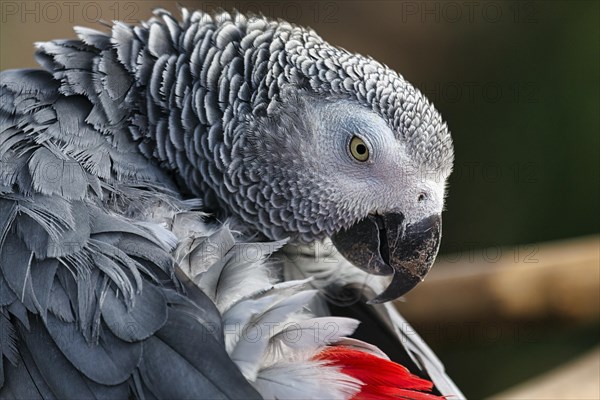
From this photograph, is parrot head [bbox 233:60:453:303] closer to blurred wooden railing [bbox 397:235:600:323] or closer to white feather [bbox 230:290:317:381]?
white feather [bbox 230:290:317:381]

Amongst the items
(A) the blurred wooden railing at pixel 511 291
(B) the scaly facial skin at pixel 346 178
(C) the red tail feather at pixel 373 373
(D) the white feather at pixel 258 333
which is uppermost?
(B) the scaly facial skin at pixel 346 178

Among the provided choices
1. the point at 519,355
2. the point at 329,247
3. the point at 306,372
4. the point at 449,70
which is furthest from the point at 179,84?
the point at 449,70

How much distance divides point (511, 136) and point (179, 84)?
3.00 metres

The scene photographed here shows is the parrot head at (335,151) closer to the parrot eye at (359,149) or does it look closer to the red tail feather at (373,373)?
the parrot eye at (359,149)

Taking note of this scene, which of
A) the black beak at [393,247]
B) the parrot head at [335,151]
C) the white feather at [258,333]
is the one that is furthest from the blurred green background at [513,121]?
the white feather at [258,333]

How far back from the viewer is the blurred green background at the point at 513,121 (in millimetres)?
3920

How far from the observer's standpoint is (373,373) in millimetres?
1298

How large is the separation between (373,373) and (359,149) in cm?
48

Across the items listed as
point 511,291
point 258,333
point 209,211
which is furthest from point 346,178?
point 511,291

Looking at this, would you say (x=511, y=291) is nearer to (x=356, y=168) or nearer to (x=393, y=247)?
(x=393, y=247)

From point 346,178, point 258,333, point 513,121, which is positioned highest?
point 346,178

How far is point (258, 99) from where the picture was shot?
1.53 m

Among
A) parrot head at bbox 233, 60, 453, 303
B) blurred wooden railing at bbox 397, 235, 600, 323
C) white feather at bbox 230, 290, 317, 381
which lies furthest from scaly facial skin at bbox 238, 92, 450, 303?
blurred wooden railing at bbox 397, 235, 600, 323

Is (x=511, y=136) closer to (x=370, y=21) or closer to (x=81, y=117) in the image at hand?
(x=370, y=21)
